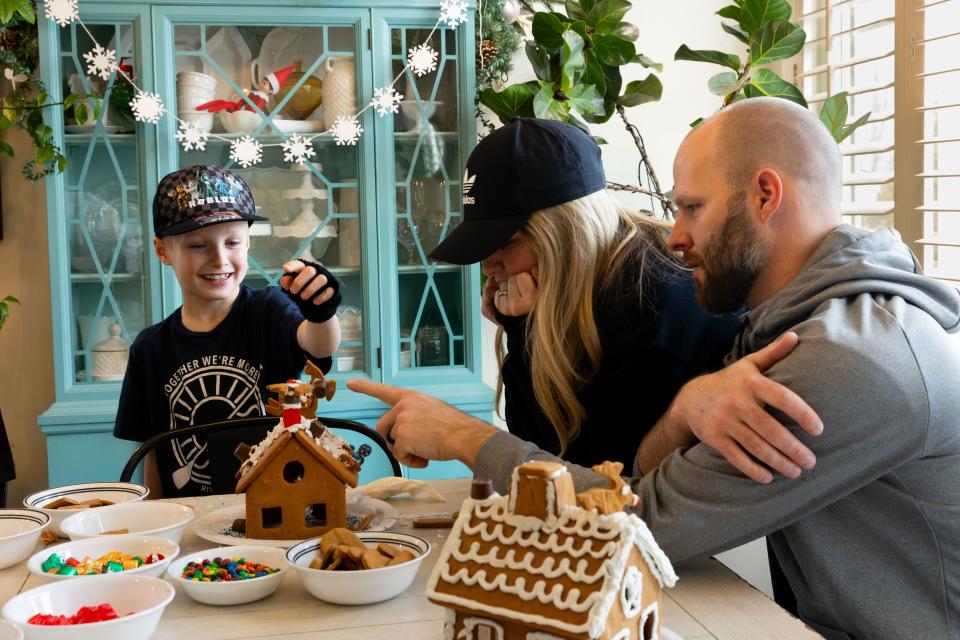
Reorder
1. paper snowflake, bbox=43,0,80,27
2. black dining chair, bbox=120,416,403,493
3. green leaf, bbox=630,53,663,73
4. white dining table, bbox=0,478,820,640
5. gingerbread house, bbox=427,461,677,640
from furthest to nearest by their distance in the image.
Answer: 1. green leaf, bbox=630,53,663,73
2. paper snowflake, bbox=43,0,80,27
3. black dining chair, bbox=120,416,403,493
4. white dining table, bbox=0,478,820,640
5. gingerbread house, bbox=427,461,677,640

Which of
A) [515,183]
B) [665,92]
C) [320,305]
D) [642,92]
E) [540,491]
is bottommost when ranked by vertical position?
[540,491]

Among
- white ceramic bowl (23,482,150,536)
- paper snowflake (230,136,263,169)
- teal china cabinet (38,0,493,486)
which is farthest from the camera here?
paper snowflake (230,136,263,169)

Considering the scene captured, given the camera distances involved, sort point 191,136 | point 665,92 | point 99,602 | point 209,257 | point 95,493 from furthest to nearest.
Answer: point 665,92 → point 191,136 → point 209,257 → point 95,493 → point 99,602

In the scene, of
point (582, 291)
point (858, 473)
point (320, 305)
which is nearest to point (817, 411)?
point (858, 473)

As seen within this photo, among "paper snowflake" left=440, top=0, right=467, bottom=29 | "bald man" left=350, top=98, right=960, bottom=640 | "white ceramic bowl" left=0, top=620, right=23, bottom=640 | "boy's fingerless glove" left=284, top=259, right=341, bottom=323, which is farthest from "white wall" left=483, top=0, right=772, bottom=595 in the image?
"white ceramic bowl" left=0, top=620, right=23, bottom=640

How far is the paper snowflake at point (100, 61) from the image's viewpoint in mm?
3064

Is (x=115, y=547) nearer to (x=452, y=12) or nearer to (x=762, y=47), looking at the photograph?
(x=452, y=12)

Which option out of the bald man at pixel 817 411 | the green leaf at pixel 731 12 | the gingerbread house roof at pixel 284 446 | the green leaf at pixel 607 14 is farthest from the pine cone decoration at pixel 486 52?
the gingerbread house roof at pixel 284 446

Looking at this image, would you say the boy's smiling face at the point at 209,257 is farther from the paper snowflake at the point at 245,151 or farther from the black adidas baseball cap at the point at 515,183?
the paper snowflake at the point at 245,151

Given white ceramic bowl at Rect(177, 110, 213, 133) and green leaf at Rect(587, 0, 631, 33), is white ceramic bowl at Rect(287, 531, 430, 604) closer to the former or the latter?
white ceramic bowl at Rect(177, 110, 213, 133)

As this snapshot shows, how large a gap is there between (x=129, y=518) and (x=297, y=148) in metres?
2.04

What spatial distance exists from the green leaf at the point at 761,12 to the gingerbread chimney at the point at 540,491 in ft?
9.13

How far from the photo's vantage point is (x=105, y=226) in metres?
3.18

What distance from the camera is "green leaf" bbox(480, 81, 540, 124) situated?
10.9 feet
